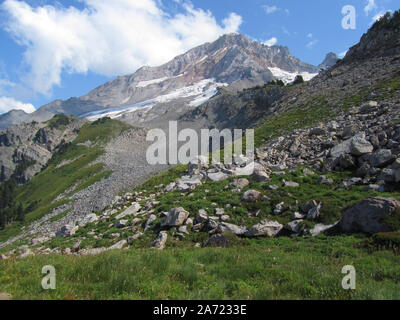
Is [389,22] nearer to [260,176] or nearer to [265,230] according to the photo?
[260,176]

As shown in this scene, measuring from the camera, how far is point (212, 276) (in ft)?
23.4

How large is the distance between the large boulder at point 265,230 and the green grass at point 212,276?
2.98m

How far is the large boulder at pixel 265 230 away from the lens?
40.1 ft

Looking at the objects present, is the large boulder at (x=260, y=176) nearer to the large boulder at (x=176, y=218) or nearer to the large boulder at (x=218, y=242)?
the large boulder at (x=176, y=218)

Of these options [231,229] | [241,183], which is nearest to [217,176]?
[241,183]

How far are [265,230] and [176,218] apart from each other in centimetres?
542

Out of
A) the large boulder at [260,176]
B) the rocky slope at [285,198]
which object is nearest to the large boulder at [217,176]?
the rocky slope at [285,198]

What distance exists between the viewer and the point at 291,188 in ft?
53.7

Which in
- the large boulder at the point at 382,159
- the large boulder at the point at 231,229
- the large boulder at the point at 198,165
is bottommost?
the large boulder at the point at 231,229

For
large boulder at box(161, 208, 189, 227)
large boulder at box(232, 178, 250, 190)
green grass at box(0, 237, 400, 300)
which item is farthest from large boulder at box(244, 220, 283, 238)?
large boulder at box(232, 178, 250, 190)
